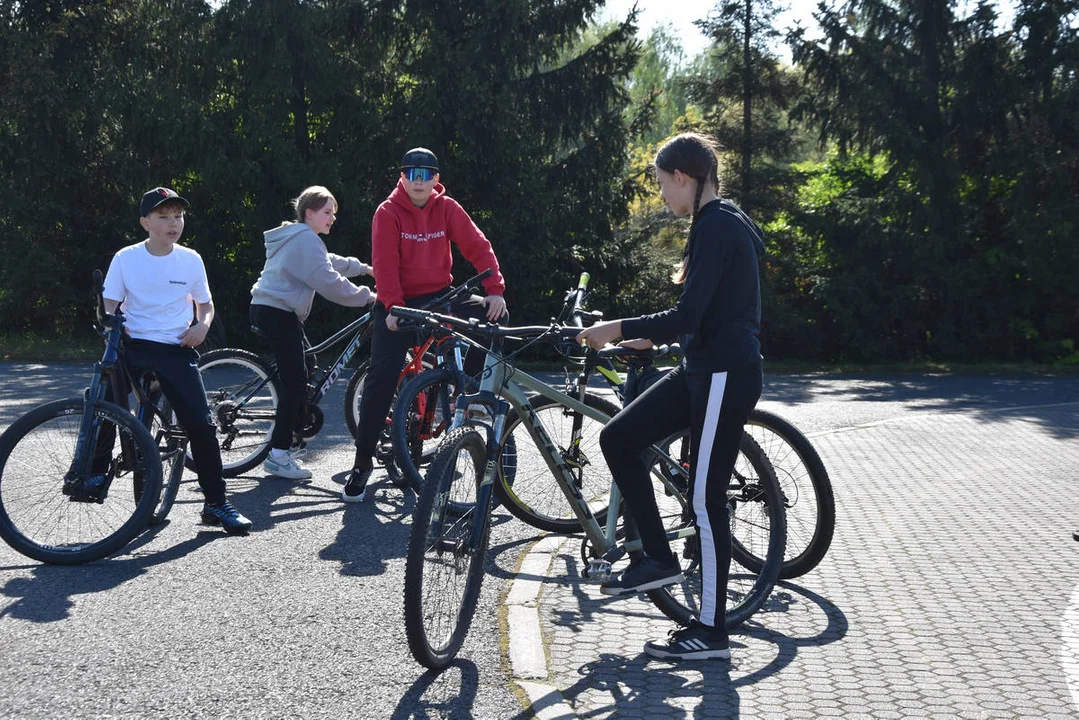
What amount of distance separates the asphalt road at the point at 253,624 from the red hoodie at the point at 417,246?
4.49 ft

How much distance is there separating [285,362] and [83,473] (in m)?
2.16

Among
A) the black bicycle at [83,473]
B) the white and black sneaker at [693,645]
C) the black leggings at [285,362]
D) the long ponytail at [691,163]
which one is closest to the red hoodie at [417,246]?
the black leggings at [285,362]

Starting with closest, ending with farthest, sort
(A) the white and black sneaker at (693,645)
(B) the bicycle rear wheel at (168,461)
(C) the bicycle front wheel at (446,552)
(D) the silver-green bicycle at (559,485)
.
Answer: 1. (C) the bicycle front wheel at (446,552)
2. (D) the silver-green bicycle at (559,485)
3. (A) the white and black sneaker at (693,645)
4. (B) the bicycle rear wheel at (168,461)

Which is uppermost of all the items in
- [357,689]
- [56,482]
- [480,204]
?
[480,204]

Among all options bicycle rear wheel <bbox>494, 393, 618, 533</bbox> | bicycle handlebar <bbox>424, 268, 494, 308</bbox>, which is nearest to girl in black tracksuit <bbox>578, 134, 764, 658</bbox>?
bicycle rear wheel <bbox>494, 393, 618, 533</bbox>

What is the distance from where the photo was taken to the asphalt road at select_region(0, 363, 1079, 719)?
13.5 ft

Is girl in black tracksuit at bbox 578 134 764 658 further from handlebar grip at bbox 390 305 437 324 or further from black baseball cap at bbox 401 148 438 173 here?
black baseball cap at bbox 401 148 438 173

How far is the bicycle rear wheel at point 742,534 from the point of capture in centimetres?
504

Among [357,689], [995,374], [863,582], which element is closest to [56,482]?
[357,689]

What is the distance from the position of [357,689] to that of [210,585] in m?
1.59

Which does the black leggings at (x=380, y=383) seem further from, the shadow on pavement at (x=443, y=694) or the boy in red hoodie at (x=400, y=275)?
the shadow on pavement at (x=443, y=694)

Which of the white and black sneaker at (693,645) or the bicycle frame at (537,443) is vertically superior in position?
the bicycle frame at (537,443)

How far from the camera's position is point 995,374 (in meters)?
18.8

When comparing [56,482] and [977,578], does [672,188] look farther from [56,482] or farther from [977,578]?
[56,482]
